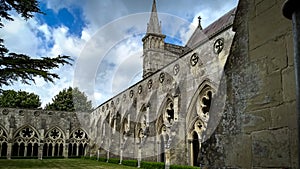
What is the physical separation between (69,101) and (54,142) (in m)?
16.3

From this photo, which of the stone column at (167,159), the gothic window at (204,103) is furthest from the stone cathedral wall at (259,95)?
the stone column at (167,159)

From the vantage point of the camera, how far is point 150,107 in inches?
693

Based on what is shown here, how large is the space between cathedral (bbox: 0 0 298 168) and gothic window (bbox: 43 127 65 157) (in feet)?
0.35

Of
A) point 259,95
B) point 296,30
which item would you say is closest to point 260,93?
point 259,95

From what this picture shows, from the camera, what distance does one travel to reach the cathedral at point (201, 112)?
1816 mm

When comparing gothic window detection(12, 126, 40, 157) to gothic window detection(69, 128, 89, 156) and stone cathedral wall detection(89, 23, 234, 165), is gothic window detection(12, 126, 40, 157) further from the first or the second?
stone cathedral wall detection(89, 23, 234, 165)

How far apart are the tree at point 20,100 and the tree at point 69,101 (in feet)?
9.68

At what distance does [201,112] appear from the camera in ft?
42.2

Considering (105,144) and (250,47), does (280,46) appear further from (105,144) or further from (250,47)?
(105,144)

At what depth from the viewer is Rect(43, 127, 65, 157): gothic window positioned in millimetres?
29547

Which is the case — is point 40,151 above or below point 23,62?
below

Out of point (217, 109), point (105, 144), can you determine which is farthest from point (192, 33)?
point (217, 109)

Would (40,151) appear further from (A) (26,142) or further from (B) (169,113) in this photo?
(B) (169,113)

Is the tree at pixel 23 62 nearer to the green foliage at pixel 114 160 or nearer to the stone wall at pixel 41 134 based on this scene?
the green foliage at pixel 114 160
